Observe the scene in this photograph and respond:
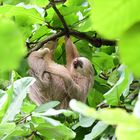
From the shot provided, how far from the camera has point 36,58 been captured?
191 cm

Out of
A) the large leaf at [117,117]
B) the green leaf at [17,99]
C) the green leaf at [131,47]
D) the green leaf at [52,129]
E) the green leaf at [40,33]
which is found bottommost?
the green leaf at [52,129]

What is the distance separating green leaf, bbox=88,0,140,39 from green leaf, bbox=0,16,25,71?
32 millimetres

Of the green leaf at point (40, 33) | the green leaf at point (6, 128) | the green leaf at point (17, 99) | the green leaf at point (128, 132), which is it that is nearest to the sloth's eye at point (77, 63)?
the green leaf at point (40, 33)

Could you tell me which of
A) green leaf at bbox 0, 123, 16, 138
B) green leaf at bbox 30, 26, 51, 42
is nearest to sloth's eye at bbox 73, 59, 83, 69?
green leaf at bbox 30, 26, 51, 42

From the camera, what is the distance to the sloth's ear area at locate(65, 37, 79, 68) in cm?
159

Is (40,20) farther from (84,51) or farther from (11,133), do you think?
(84,51)

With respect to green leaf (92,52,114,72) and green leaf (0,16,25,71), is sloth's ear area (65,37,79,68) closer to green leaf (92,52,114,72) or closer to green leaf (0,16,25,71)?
green leaf (92,52,114,72)

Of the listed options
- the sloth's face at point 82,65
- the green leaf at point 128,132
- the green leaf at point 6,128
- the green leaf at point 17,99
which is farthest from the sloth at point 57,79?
the green leaf at point 128,132

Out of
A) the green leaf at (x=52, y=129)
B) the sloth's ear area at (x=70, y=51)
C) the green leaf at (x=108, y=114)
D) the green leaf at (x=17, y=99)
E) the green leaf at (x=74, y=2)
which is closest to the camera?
the green leaf at (x=108, y=114)

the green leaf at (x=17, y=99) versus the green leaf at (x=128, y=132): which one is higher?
the green leaf at (x=128, y=132)

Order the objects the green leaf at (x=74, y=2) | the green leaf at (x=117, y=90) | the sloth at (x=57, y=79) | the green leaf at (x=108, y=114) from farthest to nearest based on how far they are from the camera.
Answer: the sloth at (x=57, y=79) → the green leaf at (x=74, y=2) → the green leaf at (x=117, y=90) → the green leaf at (x=108, y=114)

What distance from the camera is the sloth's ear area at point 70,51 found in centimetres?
159

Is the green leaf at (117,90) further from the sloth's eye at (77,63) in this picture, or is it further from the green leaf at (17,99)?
the sloth's eye at (77,63)

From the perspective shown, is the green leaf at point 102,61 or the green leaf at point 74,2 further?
A: the green leaf at point 102,61
